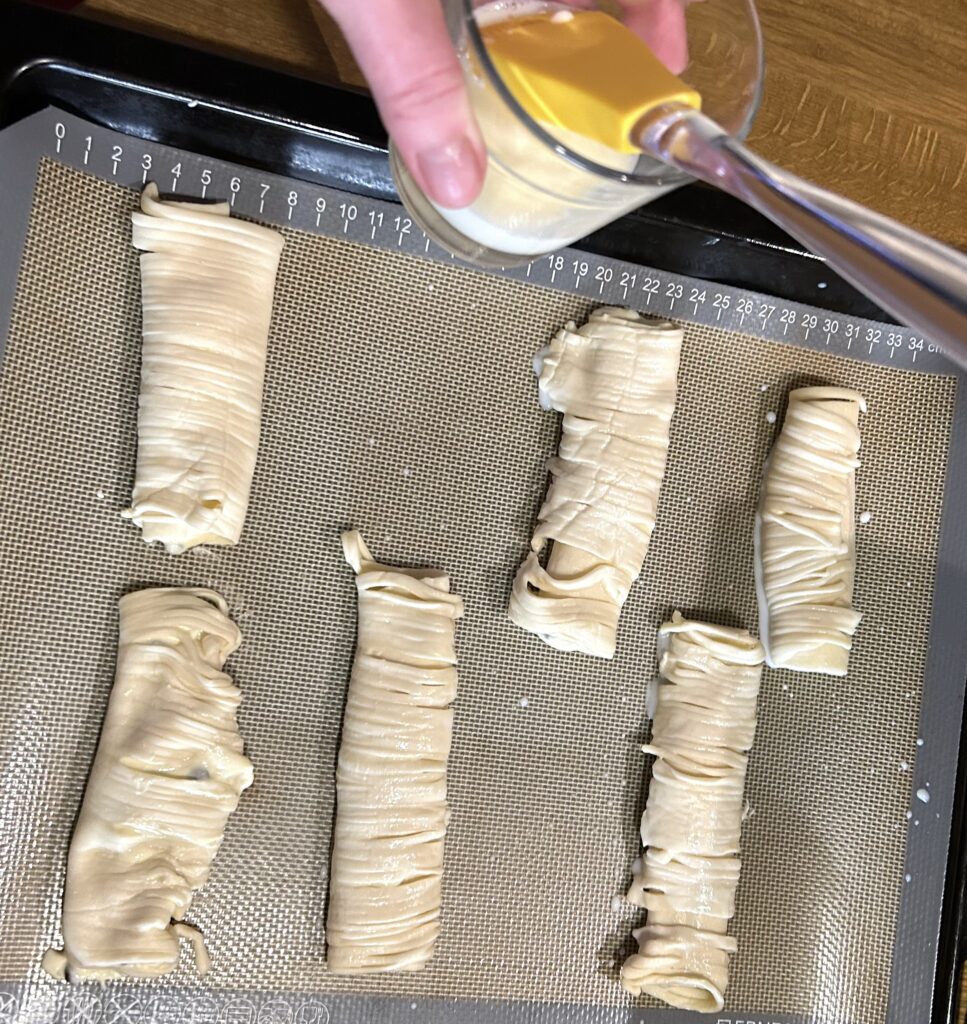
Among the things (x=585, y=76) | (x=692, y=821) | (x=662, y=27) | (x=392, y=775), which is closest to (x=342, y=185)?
(x=662, y=27)

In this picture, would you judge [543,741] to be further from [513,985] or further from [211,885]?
[211,885]

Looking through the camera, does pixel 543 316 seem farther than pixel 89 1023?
Yes

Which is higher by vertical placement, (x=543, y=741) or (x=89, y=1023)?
(x=543, y=741)

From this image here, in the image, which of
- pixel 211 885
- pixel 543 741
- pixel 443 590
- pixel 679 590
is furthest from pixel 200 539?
pixel 679 590

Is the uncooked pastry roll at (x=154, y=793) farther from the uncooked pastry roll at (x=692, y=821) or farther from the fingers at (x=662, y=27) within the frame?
the fingers at (x=662, y=27)

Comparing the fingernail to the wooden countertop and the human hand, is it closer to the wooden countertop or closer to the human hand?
the human hand

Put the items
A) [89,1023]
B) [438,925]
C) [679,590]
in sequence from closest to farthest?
1. [89,1023]
2. [438,925]
3. [679,590]

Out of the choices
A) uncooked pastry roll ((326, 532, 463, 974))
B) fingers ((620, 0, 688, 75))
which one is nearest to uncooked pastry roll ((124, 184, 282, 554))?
uncooked pastry roll ((326, 532, 463, 974))

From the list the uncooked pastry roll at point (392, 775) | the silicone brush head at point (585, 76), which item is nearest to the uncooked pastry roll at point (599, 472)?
the uncooked pastry roll at point (392, 775)

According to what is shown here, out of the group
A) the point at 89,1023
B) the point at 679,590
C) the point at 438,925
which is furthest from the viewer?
the point at 679,590
